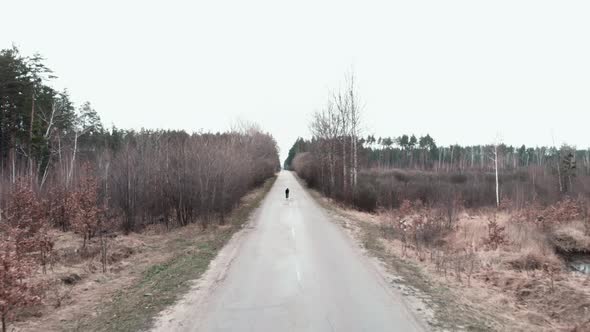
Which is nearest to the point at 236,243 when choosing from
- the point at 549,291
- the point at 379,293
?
the point at 379,293

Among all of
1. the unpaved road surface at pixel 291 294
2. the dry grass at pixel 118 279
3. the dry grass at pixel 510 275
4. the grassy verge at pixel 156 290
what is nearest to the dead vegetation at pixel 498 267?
the dry grass at pixel 510 275

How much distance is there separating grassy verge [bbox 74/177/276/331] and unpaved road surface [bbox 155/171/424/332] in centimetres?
38

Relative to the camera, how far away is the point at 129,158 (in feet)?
57.7

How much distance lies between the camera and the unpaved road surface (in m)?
6.21

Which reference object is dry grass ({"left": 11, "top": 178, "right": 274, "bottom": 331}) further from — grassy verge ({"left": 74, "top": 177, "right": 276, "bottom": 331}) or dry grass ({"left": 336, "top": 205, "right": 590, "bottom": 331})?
dry grass ({"left": 336, "top": 205, "right": 590, "bottom": 331})

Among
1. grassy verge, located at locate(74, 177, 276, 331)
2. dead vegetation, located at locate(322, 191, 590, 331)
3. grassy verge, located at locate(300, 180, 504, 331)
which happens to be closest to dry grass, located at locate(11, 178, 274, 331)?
Result: grassy verge, located at locate(74, 177, 276, 331)

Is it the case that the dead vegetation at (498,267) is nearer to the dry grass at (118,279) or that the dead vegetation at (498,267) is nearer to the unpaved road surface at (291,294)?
the unpaved road surface at (291,294)

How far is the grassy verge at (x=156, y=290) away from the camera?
252 inches

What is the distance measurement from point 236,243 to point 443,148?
121705 millimetres

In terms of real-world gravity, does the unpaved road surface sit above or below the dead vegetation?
above

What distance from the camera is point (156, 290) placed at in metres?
8.20

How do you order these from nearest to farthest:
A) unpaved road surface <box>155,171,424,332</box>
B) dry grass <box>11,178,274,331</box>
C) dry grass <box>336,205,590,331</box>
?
unpaved road surface <box>155,171,424,332</box>, dry grass <box>11,178,274,331</box>, dry grass <box>336,205,590,331</box>

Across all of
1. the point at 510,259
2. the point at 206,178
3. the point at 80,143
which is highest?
the point at 80,143

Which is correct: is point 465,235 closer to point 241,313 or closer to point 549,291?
point 549,291
